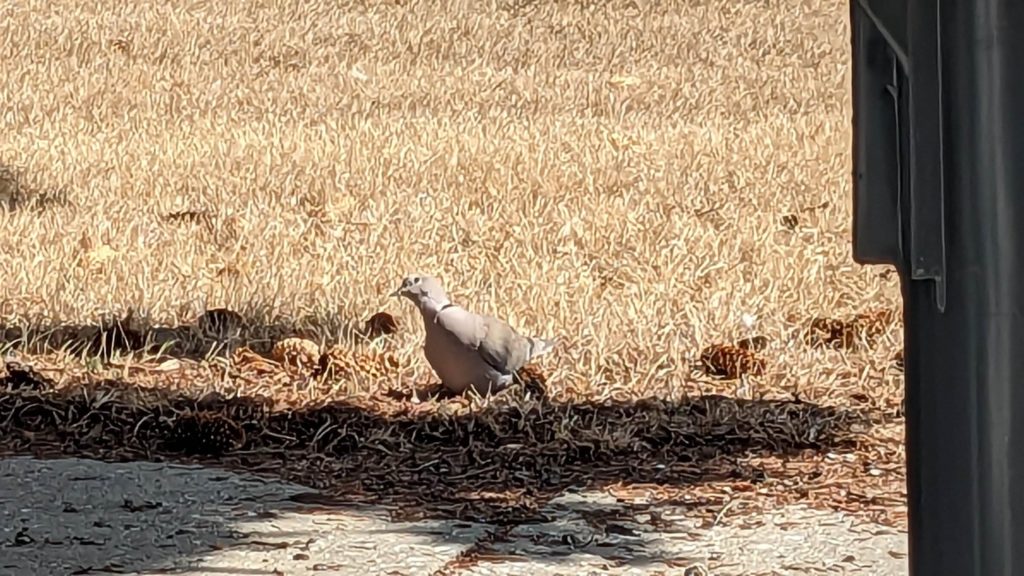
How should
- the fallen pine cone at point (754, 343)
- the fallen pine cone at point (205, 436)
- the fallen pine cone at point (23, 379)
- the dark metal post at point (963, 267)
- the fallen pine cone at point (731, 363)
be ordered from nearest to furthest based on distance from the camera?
the dark metal post at point (963, 267) < the fallen pine cone at point (205, 436) < the fallen pine cone at point (23, 379) < the fallen pine cone at point (731, 363) < the fallen pine cone at point (754, 343)

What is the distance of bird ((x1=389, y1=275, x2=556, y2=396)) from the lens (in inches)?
208

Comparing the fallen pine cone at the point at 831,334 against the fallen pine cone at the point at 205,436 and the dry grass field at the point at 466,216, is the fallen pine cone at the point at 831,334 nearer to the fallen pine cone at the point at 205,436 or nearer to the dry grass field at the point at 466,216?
the dry grass field at the point at 466,216

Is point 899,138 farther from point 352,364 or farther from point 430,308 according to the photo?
point 352,364

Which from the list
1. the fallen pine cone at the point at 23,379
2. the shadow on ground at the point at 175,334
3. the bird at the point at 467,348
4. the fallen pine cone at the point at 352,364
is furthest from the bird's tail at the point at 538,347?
the fallen pine cone at the point at 23,379

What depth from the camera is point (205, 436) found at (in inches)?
197

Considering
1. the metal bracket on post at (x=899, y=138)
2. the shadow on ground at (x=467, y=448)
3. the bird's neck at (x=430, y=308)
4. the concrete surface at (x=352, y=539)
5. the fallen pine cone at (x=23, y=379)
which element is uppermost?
the metal bracket on post at (x=899, y=138)

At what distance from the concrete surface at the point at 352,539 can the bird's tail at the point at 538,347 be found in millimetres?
926

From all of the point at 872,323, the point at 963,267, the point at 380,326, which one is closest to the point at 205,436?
the point at 380,326

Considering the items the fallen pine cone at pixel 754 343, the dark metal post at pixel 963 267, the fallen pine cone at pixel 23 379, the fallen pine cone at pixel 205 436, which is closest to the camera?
the dark metal post at pixel 963 267

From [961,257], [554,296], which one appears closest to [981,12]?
[961,257]

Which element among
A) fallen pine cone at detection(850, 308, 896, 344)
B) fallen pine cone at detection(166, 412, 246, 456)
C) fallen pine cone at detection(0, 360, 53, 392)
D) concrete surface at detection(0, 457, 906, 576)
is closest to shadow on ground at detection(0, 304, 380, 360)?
fallen pine cone at detection(0, 360, 53, 392)

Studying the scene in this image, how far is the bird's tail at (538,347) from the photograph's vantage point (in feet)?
17.8

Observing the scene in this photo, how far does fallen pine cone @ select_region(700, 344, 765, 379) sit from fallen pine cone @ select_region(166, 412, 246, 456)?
4.72 ft

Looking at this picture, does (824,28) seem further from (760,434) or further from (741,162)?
(760,434)
